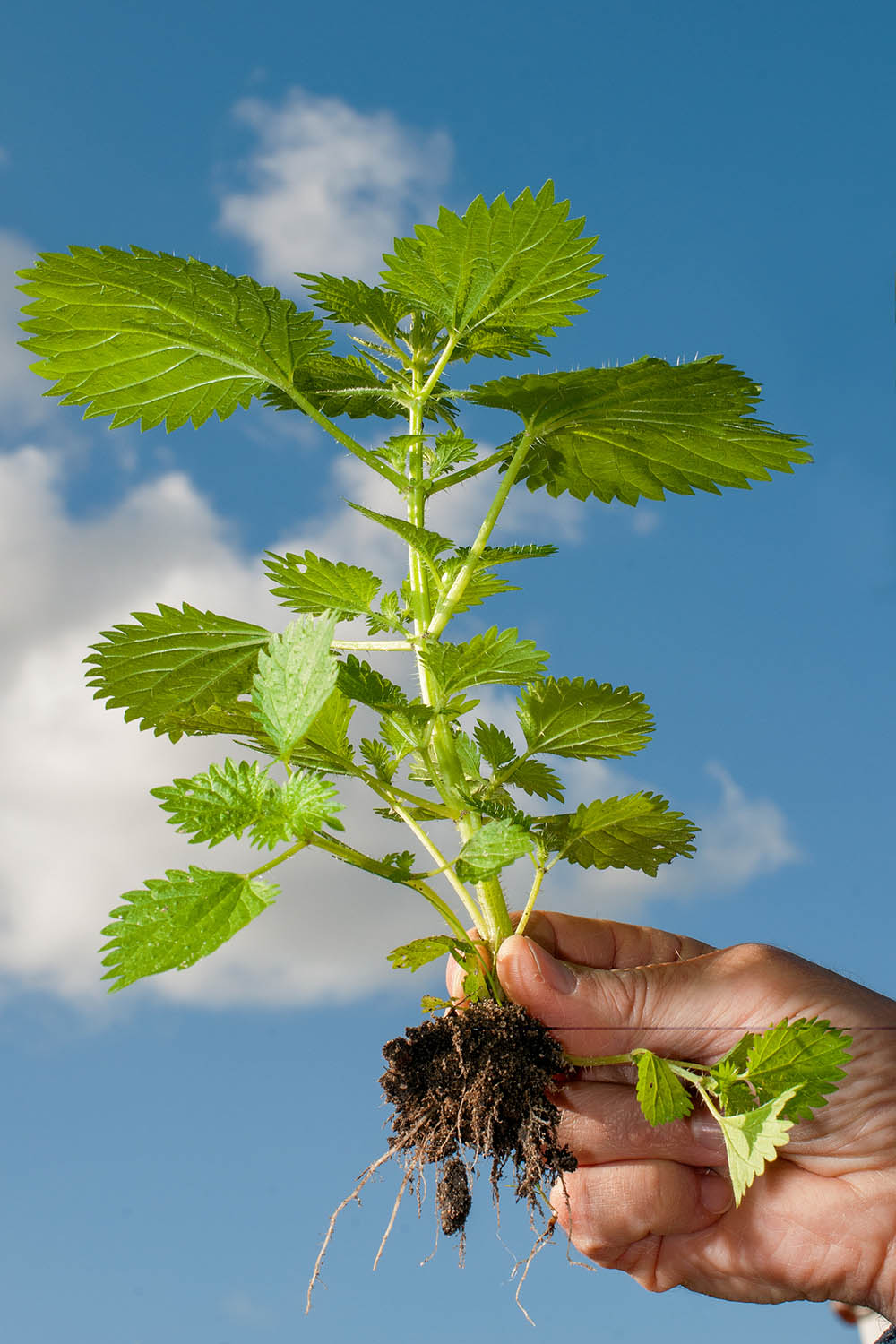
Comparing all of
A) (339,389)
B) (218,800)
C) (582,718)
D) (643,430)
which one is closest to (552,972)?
(582,718)

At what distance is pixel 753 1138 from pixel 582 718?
47 centimetres

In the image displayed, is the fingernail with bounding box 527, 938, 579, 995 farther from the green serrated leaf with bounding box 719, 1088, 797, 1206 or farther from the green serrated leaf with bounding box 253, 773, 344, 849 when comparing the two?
the green serrated leaf with bounding box 253, 773, 344, 849

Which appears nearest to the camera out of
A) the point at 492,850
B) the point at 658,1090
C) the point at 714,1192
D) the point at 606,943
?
the point at 492,850

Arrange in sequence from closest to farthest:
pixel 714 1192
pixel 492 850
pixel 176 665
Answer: pixel 492 850, pixel 176 665, pixel 714 1192

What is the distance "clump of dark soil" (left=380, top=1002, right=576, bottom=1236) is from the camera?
1.13 m

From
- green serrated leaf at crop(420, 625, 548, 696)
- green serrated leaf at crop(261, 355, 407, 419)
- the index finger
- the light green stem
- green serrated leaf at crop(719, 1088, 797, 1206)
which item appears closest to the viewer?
green serrated leaf at crop(719, 1088, 797, 1206)

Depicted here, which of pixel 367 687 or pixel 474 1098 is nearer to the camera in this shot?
pixel 367 687

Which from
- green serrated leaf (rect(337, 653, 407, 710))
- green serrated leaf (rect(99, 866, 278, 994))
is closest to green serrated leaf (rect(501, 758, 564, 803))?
green serrated leaf (rect(337, 653, 407, 710))

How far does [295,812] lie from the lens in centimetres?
82

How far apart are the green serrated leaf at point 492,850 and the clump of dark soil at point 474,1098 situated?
0.30 meters

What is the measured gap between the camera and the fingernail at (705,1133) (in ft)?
4.35

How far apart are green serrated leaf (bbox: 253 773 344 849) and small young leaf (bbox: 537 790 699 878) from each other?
442mm

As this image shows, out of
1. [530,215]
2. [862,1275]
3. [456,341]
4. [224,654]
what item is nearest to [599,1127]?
[862,1275]

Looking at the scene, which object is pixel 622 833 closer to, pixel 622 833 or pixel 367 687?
pixel 622 833
